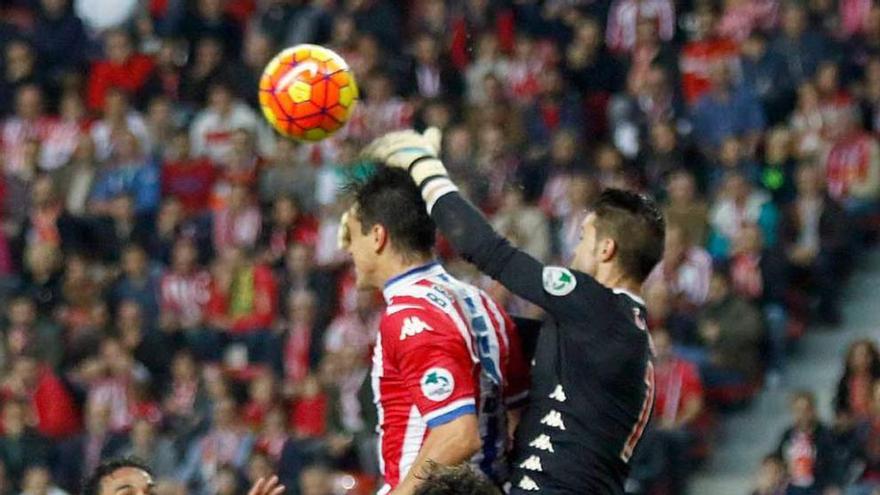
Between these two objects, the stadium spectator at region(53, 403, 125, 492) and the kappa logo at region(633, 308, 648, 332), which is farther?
the stadium spectator at region(53, 403, 125, 492)

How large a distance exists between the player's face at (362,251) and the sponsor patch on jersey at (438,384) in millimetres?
481

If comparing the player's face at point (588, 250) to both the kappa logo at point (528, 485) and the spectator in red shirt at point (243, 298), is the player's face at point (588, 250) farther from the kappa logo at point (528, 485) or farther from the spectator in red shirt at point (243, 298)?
the spectator in red shirt at point (243, 298)

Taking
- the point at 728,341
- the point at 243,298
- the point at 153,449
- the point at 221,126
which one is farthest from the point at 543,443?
the point at 221,126

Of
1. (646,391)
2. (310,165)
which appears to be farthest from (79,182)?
(646,391)

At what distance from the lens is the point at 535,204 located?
49.1ft

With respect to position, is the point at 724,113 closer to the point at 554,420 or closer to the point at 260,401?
the point at 260,401

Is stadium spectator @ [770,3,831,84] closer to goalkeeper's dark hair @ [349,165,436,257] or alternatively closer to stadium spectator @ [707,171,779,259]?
stadium spectator @ [707,171,779,259]

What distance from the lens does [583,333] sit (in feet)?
20.4

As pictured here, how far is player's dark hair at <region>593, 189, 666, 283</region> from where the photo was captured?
637 centimetres

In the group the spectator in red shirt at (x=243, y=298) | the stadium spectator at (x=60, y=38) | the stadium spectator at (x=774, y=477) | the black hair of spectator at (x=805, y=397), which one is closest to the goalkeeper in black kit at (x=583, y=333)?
the stadium spectator at (x=774, y=477)

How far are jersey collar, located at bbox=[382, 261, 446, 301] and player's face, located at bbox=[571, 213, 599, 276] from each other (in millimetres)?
471

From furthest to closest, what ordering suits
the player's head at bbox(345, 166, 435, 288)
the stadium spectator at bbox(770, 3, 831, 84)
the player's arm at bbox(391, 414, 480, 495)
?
the stadium spectator at bbox(770, 3, 831, 84), the player's head at bbox(345, 166, 435, 288), the player's arm at bbox(391, 414, 480, 495)

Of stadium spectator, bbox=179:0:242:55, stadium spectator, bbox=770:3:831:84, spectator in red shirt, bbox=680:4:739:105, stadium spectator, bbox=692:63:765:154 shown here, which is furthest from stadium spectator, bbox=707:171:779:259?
stadium spectator, bbox=179:0:242:55

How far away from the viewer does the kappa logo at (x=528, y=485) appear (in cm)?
629
